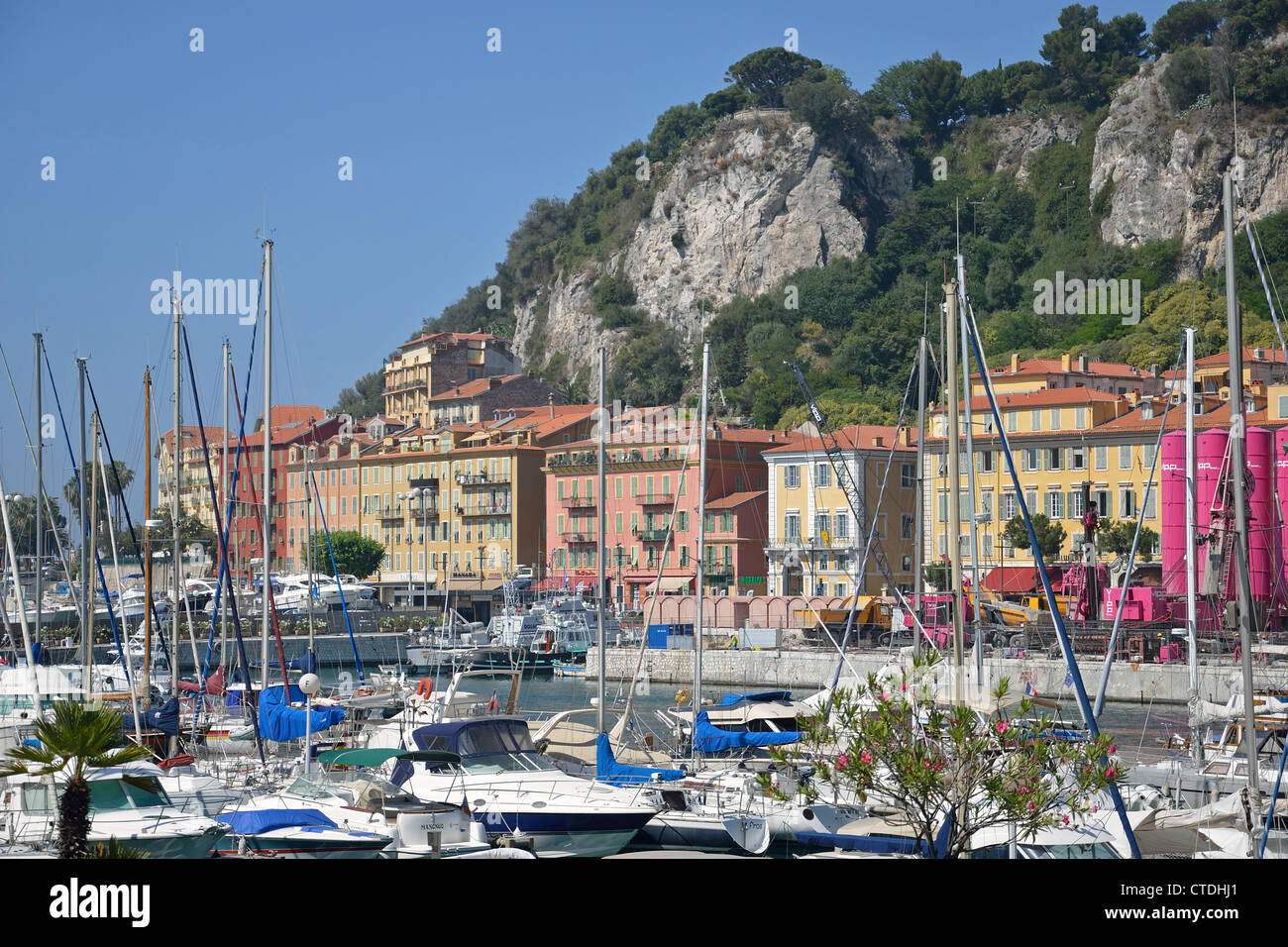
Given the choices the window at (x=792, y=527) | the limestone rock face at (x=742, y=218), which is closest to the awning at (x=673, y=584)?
the window at (x=792, y=527)

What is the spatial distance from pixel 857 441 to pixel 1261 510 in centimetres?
2390

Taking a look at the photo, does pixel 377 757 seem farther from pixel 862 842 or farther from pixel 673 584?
pixel 673 584

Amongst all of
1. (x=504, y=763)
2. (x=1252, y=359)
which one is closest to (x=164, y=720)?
(x=504, y=763)

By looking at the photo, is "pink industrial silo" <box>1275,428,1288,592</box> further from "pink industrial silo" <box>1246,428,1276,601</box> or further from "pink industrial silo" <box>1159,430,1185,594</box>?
"pink industrial silo" <box>1159,430,1185,594</box>

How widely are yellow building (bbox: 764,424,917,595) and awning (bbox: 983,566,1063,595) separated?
735cm

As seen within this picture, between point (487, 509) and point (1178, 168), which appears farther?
point (1178, 168)

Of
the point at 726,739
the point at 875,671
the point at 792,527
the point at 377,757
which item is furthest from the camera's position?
the point at 792,527

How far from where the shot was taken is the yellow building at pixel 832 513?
7019 cm

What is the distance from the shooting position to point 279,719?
2695 cm

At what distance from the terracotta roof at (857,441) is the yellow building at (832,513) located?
0.04 m

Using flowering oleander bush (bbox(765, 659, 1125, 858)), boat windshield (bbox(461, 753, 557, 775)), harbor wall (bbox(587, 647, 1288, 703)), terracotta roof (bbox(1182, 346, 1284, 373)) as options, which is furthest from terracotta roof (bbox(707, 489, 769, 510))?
flowering oleander bush (bbox(765, 659, 1125, 858))

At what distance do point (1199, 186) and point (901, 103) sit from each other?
36.8 metres

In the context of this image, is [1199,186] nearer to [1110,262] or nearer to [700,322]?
[1110,262]
